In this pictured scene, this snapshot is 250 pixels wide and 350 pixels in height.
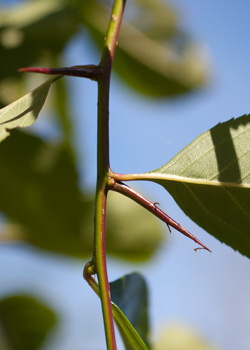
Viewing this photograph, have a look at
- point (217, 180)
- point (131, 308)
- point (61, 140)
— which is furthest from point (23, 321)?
point (217, 180)

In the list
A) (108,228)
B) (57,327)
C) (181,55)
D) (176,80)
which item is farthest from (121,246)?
(181,55)

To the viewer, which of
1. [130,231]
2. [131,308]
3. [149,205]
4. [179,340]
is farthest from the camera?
[179,340]

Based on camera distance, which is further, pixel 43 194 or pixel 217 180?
pixel 43 194

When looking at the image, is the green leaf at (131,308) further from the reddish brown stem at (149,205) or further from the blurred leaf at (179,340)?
the blurred leaf at (179,340)

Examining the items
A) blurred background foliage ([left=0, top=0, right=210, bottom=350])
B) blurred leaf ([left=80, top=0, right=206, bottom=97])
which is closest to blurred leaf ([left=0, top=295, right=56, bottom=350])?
blurred background foliage ([left=0, top=0, right=210, bottom=350])

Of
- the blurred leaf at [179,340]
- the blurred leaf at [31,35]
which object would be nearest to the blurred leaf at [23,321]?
the blurred leaf at [179,340]

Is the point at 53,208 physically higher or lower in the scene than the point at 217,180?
higher

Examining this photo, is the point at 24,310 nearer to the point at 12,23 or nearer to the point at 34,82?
the point at 34,82

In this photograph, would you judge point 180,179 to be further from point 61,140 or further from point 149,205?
point 61,140
